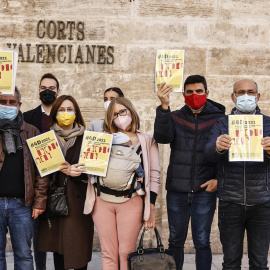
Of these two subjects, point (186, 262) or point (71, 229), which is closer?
point (71, 229)

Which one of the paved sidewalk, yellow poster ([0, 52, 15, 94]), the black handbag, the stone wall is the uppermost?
the stone wall

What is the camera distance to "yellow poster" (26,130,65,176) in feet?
11.1

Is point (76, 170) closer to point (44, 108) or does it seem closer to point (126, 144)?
point (126, 144)

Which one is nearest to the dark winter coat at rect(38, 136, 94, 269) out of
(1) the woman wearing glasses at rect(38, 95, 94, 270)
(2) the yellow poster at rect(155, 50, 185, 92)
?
Result: (1) the woman wearing glasses at rect(38, 95, 94, 270)

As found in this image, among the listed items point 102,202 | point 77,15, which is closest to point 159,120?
point 102,202

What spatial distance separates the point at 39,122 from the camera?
4012 mm

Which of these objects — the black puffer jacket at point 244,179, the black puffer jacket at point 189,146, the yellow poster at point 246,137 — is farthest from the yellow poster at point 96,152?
the yellow poster at point 246,137

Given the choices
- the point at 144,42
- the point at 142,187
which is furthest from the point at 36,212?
the point at 144,42

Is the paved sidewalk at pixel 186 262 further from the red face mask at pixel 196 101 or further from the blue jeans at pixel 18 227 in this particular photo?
the red face mask at pixel 196 101

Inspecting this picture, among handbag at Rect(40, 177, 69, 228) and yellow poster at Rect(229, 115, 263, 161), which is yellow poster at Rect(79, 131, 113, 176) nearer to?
handbag at Rect(40, 177, 69, 228)

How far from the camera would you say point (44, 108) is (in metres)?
4.12

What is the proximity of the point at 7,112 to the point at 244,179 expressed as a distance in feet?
6.57

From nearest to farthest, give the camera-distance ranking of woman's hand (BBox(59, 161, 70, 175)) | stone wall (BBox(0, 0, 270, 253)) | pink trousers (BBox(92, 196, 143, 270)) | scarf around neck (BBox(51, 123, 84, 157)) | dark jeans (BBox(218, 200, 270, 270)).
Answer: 1. dark jeans (BBox(218, 200, 270, 270))
2. pink trousers (BBox(92, 196, 143, 270))
3. woman's hand (BBox(59, 161, 70, 175))
4. scarf around neck (BBox(51, 123, 84, 157))
5. stone wall (BBox(0, 0, 270, 253))

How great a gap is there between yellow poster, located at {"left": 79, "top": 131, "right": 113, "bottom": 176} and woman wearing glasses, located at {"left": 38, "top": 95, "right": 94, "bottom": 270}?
15 cm
